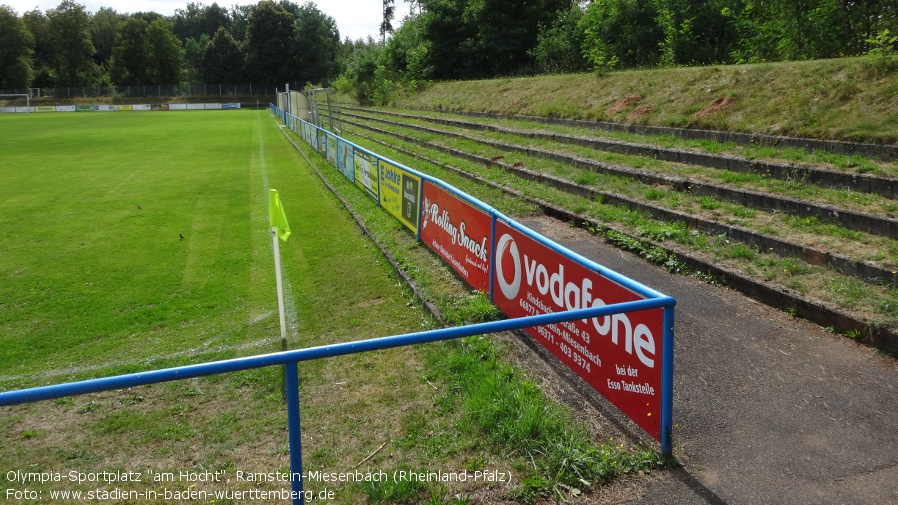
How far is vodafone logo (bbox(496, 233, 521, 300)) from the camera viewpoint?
6355 millimetres

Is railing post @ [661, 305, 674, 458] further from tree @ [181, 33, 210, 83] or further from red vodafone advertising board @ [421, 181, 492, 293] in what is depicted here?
tree @ [181, 33, 210, 83]

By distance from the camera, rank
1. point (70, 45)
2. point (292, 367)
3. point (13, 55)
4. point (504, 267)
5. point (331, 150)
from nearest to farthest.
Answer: point (292, 367)
point (504, 267)
point (331, 150)
point (13, 55)
point (70, 45)

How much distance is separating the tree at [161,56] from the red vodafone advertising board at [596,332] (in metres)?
103

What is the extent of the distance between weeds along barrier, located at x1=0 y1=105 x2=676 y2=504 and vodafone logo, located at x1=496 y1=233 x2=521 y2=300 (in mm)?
10

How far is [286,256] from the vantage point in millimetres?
11344

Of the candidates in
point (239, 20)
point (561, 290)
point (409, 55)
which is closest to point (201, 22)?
point (239, 20)

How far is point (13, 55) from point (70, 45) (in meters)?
8.43

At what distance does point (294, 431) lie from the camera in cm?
343

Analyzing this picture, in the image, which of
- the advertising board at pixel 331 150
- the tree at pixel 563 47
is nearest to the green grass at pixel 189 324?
the advertising board at pixel 331 150

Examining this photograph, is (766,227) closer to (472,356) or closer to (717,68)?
(472,356)

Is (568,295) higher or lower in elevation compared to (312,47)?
lower

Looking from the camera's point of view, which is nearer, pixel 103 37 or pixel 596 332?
pixel 596 332

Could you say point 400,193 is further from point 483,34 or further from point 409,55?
point 409,55

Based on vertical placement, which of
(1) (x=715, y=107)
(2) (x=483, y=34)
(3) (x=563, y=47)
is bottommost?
(1) (x=715, y=107)
